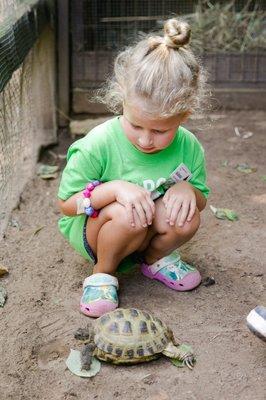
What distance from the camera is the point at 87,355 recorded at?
2533mm

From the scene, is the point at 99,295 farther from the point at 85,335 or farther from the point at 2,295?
the point at 2,295

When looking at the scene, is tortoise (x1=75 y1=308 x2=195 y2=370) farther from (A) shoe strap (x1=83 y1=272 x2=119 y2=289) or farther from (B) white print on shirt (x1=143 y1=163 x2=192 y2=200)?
(B) white print on shirt (x1=143 y1=163 x2=192 y2=200)

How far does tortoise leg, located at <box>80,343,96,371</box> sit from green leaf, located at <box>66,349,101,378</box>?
1cm

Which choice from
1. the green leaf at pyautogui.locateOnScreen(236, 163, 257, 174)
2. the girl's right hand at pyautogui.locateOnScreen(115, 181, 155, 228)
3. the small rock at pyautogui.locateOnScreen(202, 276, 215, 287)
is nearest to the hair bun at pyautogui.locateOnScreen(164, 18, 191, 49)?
the girl's right hand at pyautogui.locateOnScreen(115, 181, 155, 228)

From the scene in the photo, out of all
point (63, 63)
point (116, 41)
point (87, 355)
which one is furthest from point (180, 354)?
point (116, 41)

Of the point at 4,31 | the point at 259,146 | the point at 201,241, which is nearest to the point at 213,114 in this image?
the point at 259,146

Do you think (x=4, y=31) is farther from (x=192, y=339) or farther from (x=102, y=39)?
(x=102, y=39)

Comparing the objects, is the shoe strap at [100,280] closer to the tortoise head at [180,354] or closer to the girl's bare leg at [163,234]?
the girl's bare leg at [163,234]

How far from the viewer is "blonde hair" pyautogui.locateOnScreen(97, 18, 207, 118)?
8.43 ft

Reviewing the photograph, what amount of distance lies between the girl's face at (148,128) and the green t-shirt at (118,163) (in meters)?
Answer: 0.13

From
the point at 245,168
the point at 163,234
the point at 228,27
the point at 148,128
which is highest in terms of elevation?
the point at 148,128

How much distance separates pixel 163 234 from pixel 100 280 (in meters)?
0.32

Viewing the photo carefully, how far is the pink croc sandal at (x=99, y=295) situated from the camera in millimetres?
2799

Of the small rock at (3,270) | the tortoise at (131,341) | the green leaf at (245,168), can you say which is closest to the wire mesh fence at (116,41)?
the green leaf at (245,168)
